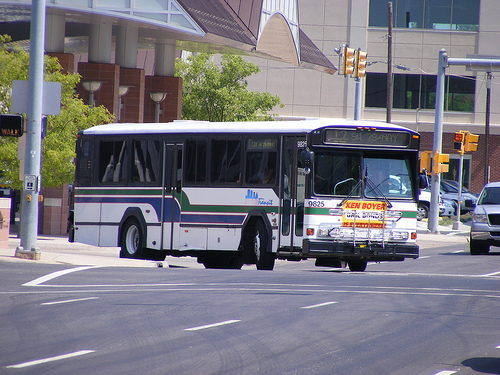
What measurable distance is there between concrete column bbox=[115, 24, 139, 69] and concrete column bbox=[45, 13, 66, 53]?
131 inches

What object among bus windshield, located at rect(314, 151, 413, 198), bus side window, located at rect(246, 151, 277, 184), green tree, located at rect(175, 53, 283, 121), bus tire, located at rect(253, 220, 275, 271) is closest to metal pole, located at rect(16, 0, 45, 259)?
bus side window, located at rect(246, 151, 277, 184)

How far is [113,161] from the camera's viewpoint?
20422 mm

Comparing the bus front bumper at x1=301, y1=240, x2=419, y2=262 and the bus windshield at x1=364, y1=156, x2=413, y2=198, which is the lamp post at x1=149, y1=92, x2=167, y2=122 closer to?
the bus windshield at x1=364, y1=156, x2=413, y2=198

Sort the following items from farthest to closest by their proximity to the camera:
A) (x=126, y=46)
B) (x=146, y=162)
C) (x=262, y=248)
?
1. (x=126, y=46)
2. (x=146, y=162)
3. (x=262, y=248)

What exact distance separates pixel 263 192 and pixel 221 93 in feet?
91.3

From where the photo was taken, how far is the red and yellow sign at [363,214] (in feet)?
55.5

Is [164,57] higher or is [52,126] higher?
[164,57]

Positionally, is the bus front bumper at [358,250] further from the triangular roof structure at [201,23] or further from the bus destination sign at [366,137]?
the triangular roof structure at [201,23]

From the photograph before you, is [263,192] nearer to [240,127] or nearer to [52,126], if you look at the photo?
[240,127]

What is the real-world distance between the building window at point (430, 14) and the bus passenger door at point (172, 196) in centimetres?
4528

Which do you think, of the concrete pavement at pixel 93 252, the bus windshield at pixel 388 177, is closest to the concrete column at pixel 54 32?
the concrete pavement at pixel 93 252

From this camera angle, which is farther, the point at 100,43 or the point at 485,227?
the point at 100,43

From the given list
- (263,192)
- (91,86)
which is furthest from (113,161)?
(91,86)

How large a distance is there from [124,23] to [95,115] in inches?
209
